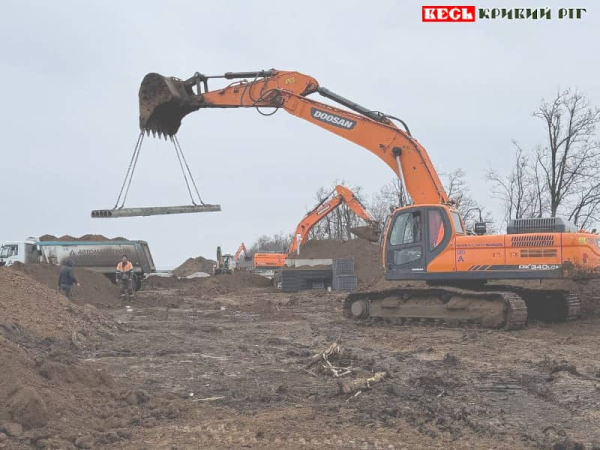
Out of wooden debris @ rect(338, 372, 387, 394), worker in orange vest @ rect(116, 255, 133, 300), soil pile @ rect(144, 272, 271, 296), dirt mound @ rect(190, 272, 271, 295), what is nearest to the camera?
wooden debris @ rect(338, 372, 387, 394)

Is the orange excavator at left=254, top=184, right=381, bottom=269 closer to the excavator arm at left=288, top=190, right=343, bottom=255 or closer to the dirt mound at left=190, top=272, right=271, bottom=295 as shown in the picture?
the excavator arm at left=288, top=190, right=343, bottom=255

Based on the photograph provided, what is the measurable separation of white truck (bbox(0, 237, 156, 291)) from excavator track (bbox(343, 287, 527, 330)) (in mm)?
16864

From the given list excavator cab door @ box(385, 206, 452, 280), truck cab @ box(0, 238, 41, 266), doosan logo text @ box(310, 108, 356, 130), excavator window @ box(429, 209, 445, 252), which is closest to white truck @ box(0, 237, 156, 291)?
truck cab @ box(0, 238, 41, 266)

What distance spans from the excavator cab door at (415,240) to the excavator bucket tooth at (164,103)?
6.30 m

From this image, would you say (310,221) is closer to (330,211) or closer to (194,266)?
(330,211)

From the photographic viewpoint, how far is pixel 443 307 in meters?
11.8

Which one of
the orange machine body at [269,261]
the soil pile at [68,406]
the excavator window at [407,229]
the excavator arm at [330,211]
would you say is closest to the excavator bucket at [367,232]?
the excavator arm at [330,211]

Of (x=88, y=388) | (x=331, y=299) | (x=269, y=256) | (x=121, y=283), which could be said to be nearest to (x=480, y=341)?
(x=88, y=388)

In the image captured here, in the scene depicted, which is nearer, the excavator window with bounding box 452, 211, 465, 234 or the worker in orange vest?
the excavator window with bounding box 452, 211, 465, 234

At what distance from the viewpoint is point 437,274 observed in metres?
11.9

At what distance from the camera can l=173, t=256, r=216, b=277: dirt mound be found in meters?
56.3

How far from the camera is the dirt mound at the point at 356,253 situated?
2709 centimetres

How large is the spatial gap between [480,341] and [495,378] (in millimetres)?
3124

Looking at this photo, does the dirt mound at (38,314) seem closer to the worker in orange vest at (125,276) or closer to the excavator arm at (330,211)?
the worker in orange vest at (125,276)
